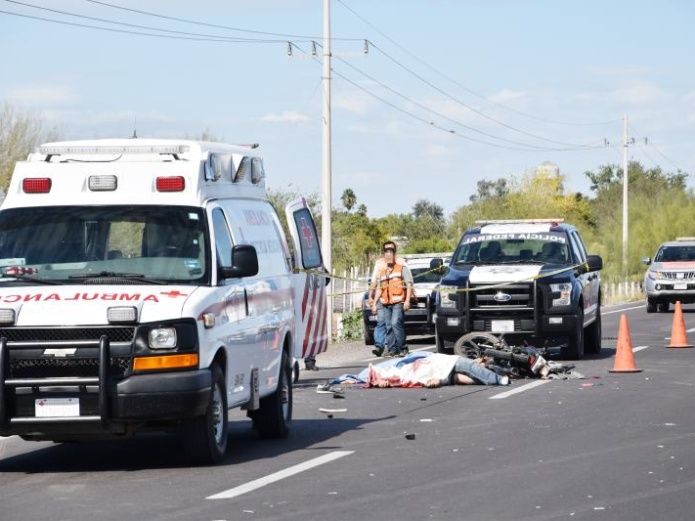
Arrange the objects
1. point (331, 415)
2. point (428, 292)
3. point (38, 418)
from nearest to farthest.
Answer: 1. point (38, 418)
2. point (331, 415)
3. point (428, 292)

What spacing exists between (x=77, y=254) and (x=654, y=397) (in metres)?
7.77

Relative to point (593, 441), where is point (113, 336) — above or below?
above

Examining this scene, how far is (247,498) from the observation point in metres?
10.1

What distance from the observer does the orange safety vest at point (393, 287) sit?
24469mm

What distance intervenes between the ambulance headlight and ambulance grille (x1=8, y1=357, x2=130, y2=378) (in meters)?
0.22

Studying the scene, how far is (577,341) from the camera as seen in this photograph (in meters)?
23.6

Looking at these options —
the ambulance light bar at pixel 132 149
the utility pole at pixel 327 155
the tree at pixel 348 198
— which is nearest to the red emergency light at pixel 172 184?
the ambulance light bar at pixel 132 149

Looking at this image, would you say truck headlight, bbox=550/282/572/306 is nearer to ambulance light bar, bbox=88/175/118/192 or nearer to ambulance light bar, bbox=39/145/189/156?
ambulance light bar, bbox=39/145/189/156

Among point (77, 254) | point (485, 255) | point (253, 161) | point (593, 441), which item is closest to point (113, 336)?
point (77, 254)

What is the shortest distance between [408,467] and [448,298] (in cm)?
1181

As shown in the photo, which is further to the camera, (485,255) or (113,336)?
(485,255)

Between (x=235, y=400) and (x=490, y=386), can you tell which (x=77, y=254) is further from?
(x=490, y=386)

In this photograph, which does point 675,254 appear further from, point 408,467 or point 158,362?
point 158,362

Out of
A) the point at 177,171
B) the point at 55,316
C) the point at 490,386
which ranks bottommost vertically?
the point at 490,386
